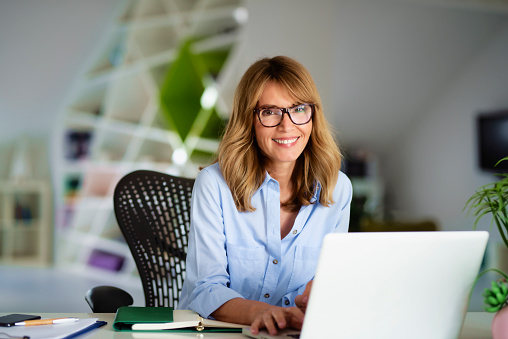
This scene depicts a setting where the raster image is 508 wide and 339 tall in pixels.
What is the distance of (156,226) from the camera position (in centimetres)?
180

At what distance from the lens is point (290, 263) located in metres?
A: 1.51

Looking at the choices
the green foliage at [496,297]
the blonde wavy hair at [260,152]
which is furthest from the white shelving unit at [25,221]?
the green foliage at [496,297]

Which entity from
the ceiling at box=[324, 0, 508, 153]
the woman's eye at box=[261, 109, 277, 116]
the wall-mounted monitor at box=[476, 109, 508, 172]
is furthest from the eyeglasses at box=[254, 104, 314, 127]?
the wall-mounted monitor at box=[476, 109, 508, 172]

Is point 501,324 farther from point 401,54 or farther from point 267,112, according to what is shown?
point 401,54

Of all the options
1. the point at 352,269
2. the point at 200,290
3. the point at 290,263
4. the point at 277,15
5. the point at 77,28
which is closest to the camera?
the point at 352,269

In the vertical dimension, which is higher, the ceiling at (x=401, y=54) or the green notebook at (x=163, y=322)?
the ceiling at (x=401, y=54)

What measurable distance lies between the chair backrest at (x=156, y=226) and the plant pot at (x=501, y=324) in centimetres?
112

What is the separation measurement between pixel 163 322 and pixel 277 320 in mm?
246

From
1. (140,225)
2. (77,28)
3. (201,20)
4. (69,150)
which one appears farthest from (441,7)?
(140,225)

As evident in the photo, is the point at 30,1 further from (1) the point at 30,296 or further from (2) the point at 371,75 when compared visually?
(2) the point at 371,75

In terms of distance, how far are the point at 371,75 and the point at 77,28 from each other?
3.49 meters

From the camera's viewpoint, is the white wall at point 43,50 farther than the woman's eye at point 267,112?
Yes

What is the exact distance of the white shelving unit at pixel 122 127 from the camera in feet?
15.9

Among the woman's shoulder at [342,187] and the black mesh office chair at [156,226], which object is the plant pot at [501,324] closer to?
the woman's shoulder at [342,187]
